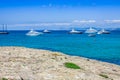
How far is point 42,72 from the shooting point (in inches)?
1017

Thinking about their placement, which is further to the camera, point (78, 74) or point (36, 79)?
point (78, 74)

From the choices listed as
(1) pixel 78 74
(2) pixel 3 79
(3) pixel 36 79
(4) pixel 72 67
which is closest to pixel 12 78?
(2) pixel 3 79

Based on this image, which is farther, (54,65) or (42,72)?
(54,65)

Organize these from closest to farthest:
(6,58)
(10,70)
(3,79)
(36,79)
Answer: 1. (3,79)
2. (36,79)
3. (10,70)
4. (6,58)

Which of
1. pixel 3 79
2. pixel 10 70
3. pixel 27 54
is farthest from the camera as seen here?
pixel 27 54

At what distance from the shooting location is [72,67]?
94.8 ft

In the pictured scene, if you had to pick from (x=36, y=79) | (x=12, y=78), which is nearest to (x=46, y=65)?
(x=36, y=79)

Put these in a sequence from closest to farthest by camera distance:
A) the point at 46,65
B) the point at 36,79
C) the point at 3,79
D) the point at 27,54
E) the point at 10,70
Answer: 1. the point at 3,79
2. the point at 36,79
3. the point at 10,70
4. the point at 46,65
5. the point at 27,54

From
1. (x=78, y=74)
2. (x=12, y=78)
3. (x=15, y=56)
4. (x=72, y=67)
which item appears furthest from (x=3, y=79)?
(x=15, y=56)

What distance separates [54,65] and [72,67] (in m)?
1.47

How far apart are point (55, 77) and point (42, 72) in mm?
1517

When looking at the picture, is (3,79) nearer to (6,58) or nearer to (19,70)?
(19,70)

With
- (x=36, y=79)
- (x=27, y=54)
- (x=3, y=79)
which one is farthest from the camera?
(x=27, y=54)

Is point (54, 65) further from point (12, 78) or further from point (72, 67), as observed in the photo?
point (12, 78)
